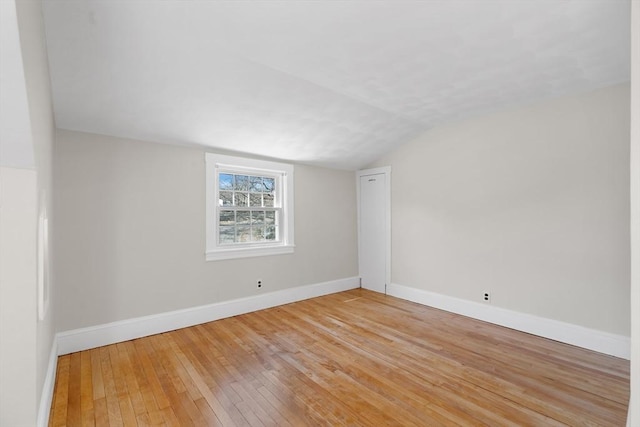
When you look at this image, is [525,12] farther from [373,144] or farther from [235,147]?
[235,147]

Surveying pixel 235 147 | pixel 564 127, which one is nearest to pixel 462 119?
pixel 564 127

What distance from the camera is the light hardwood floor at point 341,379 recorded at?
196cm

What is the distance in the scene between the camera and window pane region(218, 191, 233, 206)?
3.94 metres

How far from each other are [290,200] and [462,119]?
2.61 m

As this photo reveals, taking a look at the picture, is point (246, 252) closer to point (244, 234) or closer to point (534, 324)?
point (244, 234)

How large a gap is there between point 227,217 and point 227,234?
0.75ft

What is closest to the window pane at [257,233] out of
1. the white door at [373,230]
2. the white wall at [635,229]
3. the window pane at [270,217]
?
the window pane at [270,217]

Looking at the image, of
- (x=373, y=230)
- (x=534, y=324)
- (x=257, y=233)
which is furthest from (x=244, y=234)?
(x=534, y=324)

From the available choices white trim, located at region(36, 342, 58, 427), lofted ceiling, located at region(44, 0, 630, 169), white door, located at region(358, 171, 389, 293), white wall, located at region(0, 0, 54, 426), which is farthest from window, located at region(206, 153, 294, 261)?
white wall, located at region(0, 0, 54, 426)

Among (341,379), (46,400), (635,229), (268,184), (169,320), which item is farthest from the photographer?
(268,184)

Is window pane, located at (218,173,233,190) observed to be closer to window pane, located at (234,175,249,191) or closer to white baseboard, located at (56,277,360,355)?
window pane, located at (234,175,249,191)

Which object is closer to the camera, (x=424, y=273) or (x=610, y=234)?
(x=610, y=234)

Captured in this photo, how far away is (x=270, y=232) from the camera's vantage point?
14.7 feet

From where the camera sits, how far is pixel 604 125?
2.85m
